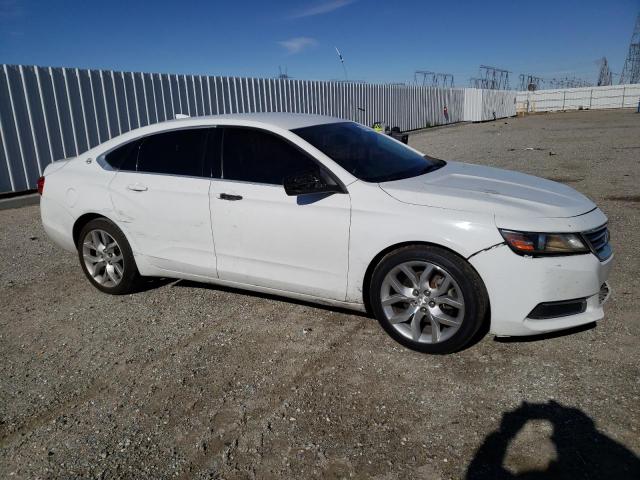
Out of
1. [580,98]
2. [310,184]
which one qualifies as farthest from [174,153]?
[580,98]

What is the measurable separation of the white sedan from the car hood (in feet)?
0.04

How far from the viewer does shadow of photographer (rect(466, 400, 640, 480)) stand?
231 centimetres

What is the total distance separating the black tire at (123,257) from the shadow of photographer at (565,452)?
331cm

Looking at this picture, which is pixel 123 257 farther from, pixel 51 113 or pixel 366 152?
pixel 51 113

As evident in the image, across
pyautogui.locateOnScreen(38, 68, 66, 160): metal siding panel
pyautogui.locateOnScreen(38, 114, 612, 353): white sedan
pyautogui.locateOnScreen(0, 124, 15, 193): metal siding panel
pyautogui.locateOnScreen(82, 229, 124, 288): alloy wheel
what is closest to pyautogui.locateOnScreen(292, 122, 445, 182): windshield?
pyautogui.locateOnScreen(38, 114, 612, 353): white sedan

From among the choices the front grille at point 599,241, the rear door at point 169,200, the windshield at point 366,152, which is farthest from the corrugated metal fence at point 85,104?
the front grille at point 599,241

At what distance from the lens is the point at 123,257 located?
15.0 feet

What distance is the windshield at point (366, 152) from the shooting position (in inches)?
149

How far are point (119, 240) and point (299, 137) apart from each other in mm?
1913

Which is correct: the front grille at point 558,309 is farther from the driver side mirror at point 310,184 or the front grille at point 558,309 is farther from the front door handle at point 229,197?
the front door handle at point 229,197

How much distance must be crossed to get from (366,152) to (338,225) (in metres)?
0.89

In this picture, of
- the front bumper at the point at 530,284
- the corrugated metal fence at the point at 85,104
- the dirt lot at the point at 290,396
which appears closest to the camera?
the dirt lot at the point at 290,396

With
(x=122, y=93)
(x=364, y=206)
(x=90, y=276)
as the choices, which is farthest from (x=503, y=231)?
(x=122, y=93)

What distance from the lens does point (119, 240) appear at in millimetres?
4531
